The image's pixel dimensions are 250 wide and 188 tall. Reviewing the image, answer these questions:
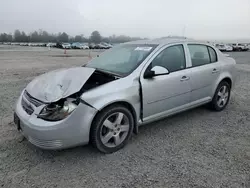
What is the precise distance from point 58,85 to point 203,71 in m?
2.60

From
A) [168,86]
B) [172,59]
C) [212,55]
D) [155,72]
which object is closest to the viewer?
[155,72]

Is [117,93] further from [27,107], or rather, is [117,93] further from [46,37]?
[46,37]

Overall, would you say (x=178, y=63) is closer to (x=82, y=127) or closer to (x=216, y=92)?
(x=216, y=92)

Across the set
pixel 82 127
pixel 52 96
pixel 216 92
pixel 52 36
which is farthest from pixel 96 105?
pixel 52 36

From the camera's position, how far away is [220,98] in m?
4.50

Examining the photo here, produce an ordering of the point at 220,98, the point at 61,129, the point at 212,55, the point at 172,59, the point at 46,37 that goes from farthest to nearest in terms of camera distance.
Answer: the point at 46,37 < the point at 220,98 < the point at 212,55 < the point at 172,59 < the point at 61,129

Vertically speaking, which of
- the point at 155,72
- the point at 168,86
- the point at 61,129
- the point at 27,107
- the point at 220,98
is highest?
the point at 155,72

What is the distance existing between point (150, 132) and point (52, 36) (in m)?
109

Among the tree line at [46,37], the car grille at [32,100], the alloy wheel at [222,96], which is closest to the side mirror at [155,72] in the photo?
the car grille at [32,100]

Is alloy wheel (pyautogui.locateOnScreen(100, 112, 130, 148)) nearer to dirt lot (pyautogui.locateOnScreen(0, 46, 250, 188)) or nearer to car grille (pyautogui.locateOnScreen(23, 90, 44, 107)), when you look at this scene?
dirt lot (pyautogui.locateOnScreen(0, 46, 250, 188))

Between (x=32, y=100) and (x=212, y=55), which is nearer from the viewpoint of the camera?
(x=32, y=100)

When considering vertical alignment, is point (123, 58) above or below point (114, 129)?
above

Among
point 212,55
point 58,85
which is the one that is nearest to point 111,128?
point 58,85

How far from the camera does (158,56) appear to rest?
3.38 m
